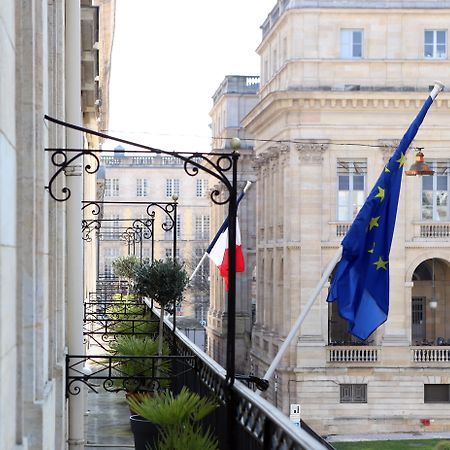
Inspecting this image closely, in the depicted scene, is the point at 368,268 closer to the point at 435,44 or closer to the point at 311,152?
the point at 311,152

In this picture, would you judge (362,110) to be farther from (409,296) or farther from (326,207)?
(409,296)

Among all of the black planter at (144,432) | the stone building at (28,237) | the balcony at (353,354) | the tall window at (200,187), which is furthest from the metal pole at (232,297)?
the tall window at (200,187)

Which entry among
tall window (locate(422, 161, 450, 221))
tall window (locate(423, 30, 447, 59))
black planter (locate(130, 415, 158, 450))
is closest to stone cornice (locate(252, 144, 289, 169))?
tall window (locate(422, 161, 450, 221))

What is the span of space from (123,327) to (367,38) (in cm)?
3366

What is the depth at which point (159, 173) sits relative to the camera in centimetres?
12238

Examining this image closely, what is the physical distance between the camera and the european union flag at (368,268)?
12.8 meters

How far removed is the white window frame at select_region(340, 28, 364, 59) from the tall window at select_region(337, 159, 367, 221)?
14.4ft

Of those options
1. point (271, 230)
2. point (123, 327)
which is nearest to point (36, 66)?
point (123, 327)

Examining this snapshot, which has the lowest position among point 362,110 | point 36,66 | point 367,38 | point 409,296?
point 409,296

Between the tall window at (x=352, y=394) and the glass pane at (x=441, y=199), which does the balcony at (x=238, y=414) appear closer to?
the tall window at (x=352, y=394)

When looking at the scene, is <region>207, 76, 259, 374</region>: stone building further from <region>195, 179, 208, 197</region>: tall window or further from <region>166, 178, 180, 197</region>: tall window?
<region>195, 179, 208, 197</region>: tall window

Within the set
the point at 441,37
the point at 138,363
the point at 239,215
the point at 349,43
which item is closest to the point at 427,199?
the point at 441,37

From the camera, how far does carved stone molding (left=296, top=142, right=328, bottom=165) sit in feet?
162

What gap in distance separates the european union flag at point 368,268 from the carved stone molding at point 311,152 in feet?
118
